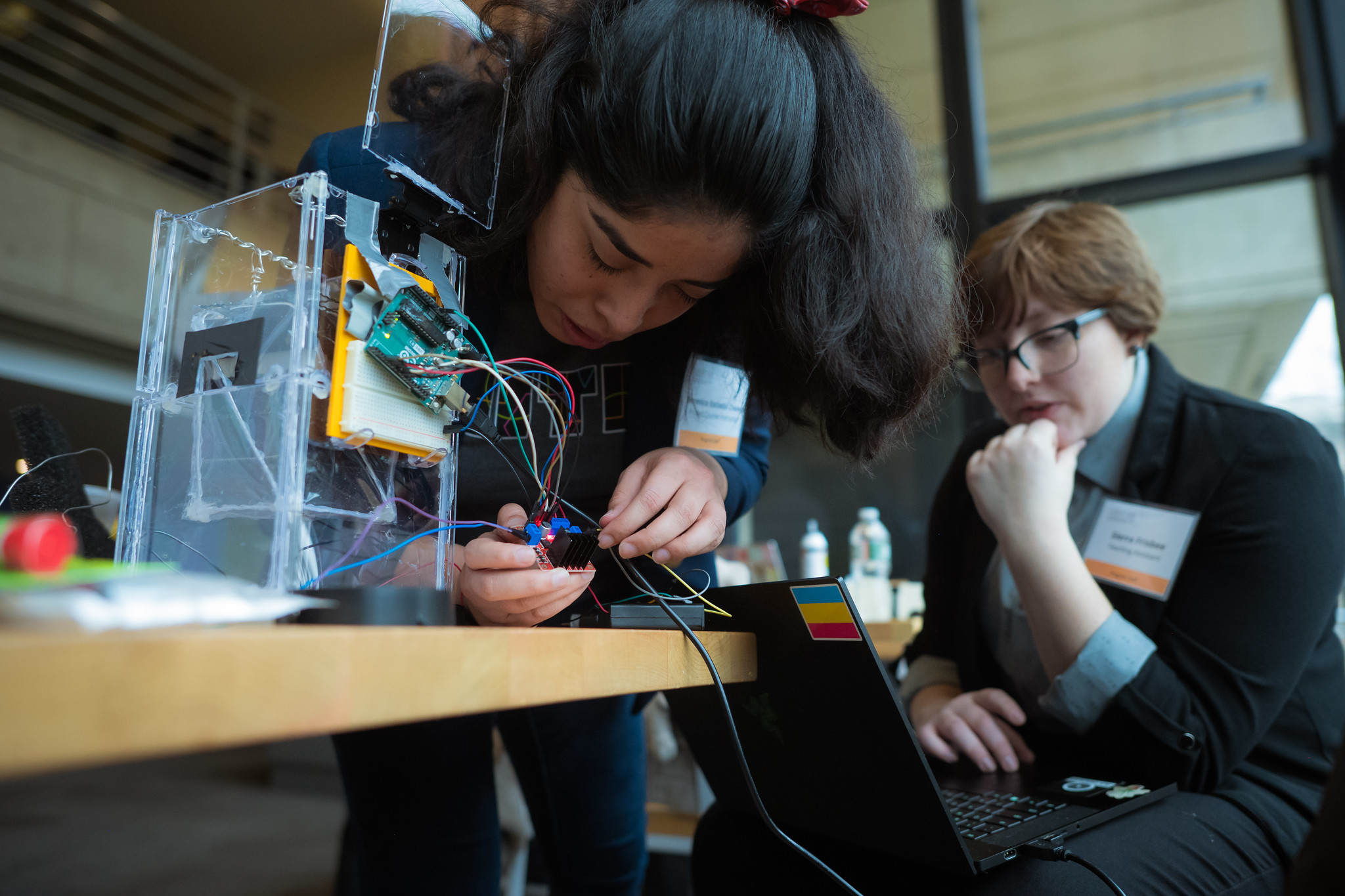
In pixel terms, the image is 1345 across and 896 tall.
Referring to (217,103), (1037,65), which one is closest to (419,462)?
(1037,65)

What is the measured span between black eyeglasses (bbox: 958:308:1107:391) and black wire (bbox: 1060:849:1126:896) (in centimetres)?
72

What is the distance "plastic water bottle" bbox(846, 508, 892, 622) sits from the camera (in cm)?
257

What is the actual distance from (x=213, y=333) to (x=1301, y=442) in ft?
3.95

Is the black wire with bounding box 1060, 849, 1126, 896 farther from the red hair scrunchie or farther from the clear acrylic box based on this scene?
the red hair scrunchie

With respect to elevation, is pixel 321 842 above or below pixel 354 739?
below

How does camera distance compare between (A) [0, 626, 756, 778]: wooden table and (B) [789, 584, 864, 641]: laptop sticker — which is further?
(B) [789, 584, 864, 641]: laptop sticker

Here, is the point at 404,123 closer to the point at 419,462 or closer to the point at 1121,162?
the point at 419,462

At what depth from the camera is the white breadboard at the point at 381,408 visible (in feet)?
1.84

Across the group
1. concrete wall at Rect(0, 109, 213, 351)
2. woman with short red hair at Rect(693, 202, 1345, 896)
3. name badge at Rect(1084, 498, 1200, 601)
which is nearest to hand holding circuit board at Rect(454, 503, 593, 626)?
woman with short red hair at Rect(693, 202, 1345, 896)

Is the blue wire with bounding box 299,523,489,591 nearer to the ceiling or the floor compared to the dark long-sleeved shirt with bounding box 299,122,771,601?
nearer to the floor

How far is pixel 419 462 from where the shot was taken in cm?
65

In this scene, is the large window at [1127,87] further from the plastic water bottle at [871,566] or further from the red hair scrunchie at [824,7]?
the red hair scrunchie at [824,7]

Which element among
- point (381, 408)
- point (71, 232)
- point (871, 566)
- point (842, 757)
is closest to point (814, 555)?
point (871, 566)

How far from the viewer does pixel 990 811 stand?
78 centimetres
